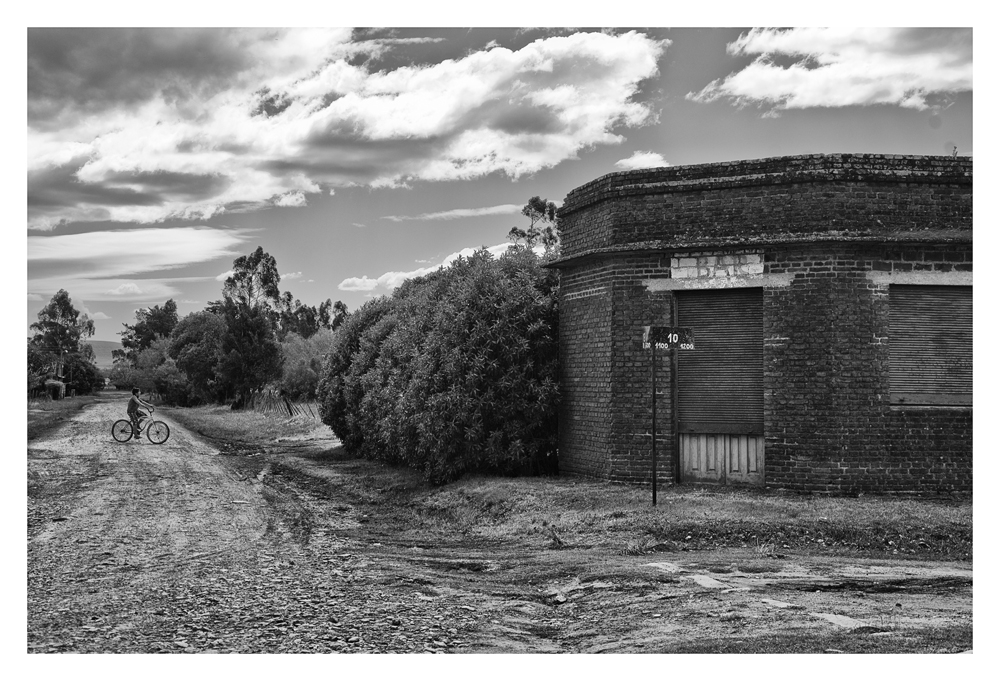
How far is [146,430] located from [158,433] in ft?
1.84

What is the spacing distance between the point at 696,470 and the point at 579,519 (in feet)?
8.48

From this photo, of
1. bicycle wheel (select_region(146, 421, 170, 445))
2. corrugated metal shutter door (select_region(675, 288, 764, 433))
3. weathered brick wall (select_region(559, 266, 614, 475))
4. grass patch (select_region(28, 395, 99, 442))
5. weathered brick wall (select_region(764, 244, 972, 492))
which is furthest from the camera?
grass patch (select_region(28, 395, 99, 442))

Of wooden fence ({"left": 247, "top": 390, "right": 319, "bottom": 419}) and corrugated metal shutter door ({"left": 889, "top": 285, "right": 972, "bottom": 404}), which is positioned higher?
corrugated metal shutter door ({"left": 889, "top": 285, "right": 972, "bottom": 404})

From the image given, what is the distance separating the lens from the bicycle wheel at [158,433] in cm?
2630

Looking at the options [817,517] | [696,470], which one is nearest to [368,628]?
[817,517]

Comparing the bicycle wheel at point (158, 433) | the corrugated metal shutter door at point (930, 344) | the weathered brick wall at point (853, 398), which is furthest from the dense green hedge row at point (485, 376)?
the bicycle wheel at point (158, 433)

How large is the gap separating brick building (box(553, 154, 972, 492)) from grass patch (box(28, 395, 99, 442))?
2123 cm

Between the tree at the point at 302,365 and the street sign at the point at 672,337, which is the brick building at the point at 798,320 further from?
the tree at the point at 302,365

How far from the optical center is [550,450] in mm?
15141

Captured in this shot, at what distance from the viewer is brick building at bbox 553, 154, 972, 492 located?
40.8 ft

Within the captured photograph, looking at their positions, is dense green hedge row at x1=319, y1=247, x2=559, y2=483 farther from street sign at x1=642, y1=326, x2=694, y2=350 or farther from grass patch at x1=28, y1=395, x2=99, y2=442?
grass patch at x1=28, y1=395, x2=99, y2=442

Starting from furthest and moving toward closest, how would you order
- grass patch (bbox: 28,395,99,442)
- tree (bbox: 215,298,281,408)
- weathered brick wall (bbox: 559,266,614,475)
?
tree (bbox: 215,298,281,408)
grass patch (bbox: 28,395,99,442)
weathered brick wall (bbox: 559,266,614,475)

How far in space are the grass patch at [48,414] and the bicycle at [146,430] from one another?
2.52 meters

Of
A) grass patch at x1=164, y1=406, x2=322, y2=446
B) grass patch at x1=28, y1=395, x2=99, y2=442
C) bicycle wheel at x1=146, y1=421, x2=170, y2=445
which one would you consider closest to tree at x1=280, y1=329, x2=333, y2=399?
grass patch at x1=164, y1=406, x2=322, y2=446
